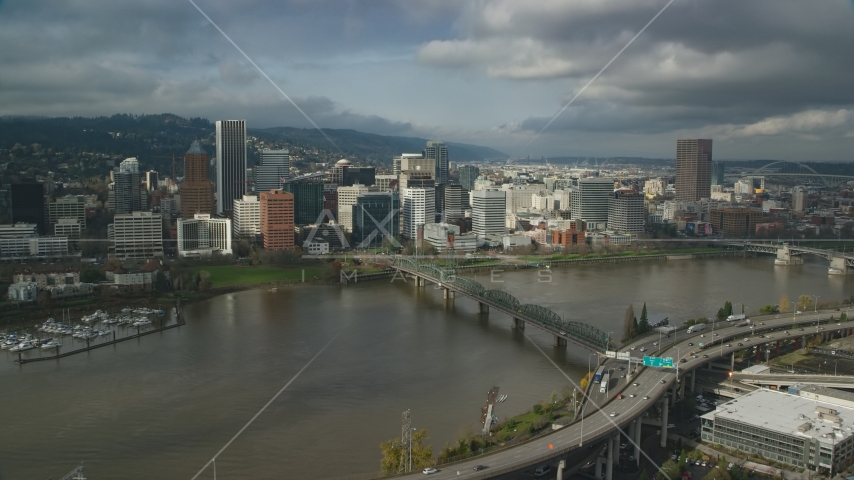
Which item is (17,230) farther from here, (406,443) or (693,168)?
(693,168)

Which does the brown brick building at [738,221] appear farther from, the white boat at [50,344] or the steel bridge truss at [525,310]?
the white boat at [50,344]

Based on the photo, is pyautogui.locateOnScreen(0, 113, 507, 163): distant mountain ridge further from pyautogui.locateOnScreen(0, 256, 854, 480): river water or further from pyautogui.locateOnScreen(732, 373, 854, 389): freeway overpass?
pyautogui.locateOnScreen(732, 373, 854, 389): freeway overpass

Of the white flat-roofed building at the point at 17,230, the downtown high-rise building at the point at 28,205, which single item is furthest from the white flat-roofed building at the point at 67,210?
the white flat-roofed building at the point at 17,230

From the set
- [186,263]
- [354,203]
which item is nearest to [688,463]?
[186,263]

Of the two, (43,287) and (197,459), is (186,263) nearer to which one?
(43,287)

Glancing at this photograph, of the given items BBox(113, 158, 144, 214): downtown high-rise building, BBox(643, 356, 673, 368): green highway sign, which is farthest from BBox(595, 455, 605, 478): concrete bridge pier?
BBox(113, 158, 144, 214): downtown high-rise building

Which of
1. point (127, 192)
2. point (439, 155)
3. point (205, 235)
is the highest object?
point (439, 155)

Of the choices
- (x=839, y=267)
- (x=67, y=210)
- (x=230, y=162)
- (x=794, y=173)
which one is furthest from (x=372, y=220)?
(x=794, y=173)
